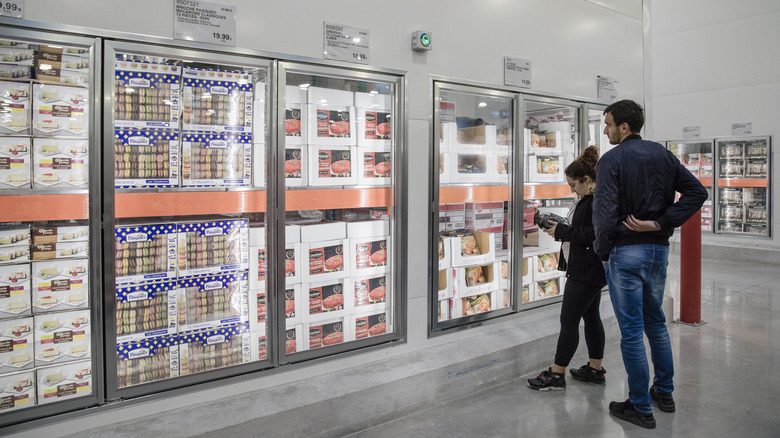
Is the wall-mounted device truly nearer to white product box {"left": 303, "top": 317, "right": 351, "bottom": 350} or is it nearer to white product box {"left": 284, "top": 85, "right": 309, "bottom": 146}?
white product box {"left": 284, "top": 85, "right": 309, "bottom": 146}

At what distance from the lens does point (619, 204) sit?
332 centimetres

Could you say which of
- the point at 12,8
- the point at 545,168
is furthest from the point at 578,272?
the point at 12,8

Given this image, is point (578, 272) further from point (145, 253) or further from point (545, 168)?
point (145, 253)

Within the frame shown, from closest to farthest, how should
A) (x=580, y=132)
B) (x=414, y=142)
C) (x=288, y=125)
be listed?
(x=288, y=125) < (x=414, y=142) < (x=580, y=132)

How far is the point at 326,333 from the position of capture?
12.0ft

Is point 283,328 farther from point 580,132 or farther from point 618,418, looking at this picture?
point 580,132

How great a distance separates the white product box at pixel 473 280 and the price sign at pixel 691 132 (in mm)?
9178

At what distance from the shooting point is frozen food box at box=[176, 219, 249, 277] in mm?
3139

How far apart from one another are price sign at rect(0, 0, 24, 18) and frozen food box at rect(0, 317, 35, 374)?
4.85 ft

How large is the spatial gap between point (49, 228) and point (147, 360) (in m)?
0.90

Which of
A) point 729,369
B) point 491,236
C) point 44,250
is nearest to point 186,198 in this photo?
point 44,250

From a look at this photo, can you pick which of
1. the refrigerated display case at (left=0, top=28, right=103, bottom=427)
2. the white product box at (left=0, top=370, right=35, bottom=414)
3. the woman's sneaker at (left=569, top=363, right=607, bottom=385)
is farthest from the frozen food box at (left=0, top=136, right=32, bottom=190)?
the woman's sneaker at (left=569, top=363, right=607, bottom=385)

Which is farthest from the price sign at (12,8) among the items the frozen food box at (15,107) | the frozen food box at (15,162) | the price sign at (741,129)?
the price sign at (741,129)

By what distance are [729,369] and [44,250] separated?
16.7ft
